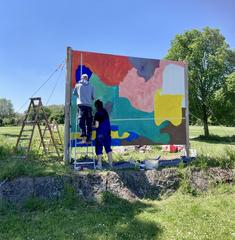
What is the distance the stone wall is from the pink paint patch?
2163 millimetres

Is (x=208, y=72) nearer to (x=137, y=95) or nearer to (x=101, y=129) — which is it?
(x=137, y=95)

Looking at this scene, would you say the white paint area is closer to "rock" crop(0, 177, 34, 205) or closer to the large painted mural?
the large painted mural

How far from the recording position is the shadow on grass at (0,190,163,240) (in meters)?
5.05

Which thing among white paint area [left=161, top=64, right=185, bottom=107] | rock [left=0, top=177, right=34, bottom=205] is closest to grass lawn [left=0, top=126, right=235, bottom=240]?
rock [left=0, top=177, right=34, bottom=205]

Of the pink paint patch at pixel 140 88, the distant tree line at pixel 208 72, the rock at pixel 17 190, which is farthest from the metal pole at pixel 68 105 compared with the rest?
the distant tree line at pixel 208 72

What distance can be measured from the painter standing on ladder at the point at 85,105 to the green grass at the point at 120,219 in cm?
195

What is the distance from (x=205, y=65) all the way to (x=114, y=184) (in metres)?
19.0

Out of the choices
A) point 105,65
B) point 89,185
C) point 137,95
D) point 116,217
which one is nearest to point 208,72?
point 137,95

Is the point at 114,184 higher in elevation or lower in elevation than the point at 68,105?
lower

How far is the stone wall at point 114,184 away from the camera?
259 inches

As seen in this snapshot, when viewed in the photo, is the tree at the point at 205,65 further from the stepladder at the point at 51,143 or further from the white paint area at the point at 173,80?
the white paint area at the point at 173,80

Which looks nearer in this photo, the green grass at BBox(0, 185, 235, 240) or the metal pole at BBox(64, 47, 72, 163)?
the green grass at BBox(0, 185, 235, 240)

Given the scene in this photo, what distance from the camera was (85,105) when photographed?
802 centimetres

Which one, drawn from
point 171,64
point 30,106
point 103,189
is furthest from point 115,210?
point 171,64
